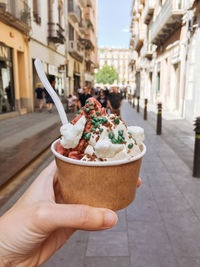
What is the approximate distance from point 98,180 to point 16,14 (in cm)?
1504

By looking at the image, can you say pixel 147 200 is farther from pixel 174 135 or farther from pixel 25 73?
pixel 25 73

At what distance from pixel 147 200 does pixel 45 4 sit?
767 inches

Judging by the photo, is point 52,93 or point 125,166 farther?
point 52,93

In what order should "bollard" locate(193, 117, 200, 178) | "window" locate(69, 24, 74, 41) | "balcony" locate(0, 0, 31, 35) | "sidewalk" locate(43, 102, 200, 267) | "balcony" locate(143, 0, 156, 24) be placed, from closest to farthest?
"sidewalk" locate(43, 102, 200, 267) < "bollard" locate(193, 117, 200, 178) < "balcony" locate(0, 0, 31, 35) < "balcony" locate(143, 0, 156, 24) < "window" locate(69, 24, 74, 41)

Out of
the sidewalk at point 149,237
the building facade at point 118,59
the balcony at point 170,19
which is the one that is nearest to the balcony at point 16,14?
the balcony at point 170,19

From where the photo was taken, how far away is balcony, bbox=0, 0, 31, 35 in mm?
11903

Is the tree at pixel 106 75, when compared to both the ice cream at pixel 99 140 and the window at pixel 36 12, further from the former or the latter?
the ice cream at pixel 99 140

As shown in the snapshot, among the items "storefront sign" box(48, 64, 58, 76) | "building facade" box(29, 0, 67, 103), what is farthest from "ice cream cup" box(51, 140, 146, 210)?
"storefront sign" box(48, 64, 58, 76)

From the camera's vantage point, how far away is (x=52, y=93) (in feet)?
5.77

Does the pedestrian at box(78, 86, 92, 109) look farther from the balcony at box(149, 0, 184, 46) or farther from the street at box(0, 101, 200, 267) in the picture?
the balcony at box(149, 0, 184, 46)

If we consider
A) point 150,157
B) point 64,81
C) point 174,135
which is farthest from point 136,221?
point 64,81

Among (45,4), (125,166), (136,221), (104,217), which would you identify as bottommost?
(136,221)

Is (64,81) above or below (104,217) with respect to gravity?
above

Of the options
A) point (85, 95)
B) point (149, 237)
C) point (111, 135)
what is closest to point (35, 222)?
point (111, 135)
